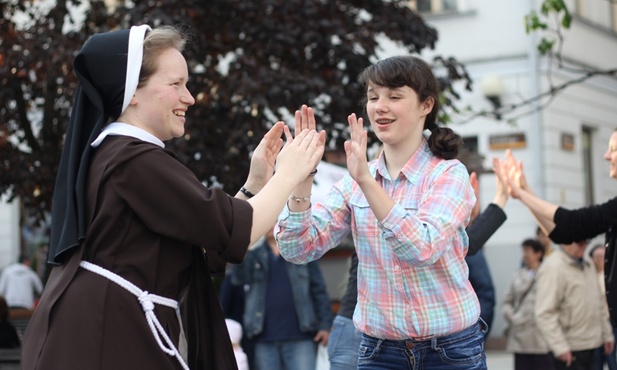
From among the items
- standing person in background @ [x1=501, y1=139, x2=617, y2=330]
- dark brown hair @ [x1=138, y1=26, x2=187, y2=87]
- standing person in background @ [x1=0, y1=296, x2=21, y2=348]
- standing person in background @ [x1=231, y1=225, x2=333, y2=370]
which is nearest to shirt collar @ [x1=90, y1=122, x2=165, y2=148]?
dark brown hair @ [x1=138, y1=26, x2=187, y2=87]

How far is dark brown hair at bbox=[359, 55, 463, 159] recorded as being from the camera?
418cm

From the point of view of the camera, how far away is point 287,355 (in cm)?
879

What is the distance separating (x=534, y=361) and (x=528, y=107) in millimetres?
9561

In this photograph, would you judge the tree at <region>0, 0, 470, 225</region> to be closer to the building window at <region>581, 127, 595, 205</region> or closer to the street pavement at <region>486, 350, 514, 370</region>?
the street pavement at <region>486, 350, 514, 370</region>

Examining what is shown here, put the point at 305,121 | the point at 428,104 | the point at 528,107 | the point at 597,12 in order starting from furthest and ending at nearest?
the point at 597,12 → the point at 528,107 → the point at 428,104 → the point at 305,121

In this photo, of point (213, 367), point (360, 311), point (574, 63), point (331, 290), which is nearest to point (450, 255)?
point (360, 311)

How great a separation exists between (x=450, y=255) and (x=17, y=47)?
6806 mm

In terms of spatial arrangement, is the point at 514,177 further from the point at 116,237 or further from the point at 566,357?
the point at 566,357

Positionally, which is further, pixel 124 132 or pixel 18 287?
pixel 18 287

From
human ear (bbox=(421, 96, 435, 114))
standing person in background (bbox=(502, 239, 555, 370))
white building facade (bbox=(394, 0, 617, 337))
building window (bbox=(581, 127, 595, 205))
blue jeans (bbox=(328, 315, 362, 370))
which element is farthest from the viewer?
building window (bbox=(581, 127, 595, 205))

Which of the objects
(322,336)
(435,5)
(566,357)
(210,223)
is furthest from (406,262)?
(435,5)

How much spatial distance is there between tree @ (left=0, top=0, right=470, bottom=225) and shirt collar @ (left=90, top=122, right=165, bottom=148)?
5.60 meters

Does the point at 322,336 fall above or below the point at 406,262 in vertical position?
below

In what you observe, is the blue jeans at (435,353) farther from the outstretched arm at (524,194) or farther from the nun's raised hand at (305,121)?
the outstretched arm at (524,194)
